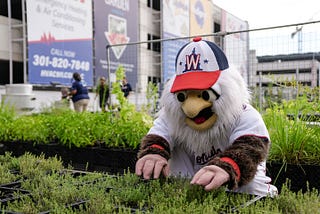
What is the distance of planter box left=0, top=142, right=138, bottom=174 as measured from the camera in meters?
3.53

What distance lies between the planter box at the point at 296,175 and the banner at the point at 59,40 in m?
10.4

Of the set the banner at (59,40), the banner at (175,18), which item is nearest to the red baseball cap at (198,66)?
the banner at (59,40)

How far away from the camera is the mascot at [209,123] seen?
5.34ft

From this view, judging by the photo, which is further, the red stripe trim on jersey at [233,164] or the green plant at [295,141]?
the green plant at [295,141]

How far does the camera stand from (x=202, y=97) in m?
1.68

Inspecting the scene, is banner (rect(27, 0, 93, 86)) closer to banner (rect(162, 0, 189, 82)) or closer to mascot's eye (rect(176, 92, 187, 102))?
banner (rect(162, 0, 189, 82))

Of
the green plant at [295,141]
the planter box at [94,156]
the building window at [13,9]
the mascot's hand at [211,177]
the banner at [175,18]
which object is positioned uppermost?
the banner at [175,18]

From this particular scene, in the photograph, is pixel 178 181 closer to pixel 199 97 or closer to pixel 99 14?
pixel 199 97

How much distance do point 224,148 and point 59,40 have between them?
12.0m

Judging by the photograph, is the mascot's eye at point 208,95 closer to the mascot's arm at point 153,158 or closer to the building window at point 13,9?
the mascot's arm at point 153,158

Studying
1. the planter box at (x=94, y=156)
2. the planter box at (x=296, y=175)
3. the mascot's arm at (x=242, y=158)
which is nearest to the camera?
the mascot's arm at (x=242, y=158)

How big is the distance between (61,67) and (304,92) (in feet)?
34.6

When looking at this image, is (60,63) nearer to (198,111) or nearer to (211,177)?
(198,111)

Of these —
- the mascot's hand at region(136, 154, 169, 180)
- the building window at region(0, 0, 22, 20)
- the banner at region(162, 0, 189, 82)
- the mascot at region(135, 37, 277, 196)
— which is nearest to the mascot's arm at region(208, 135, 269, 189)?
the mascot at region(135, 37, 277, 196)
